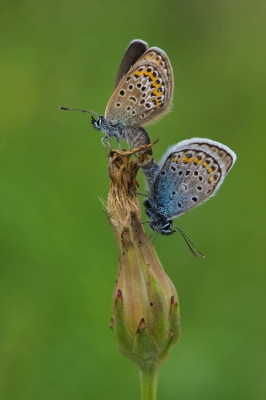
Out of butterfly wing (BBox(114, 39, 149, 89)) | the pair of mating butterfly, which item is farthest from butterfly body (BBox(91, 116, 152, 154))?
butterfly wing (BBox(114, 39, 149, 89))

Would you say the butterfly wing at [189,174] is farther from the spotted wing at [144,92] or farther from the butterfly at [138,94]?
the spotted wing at [144,92]

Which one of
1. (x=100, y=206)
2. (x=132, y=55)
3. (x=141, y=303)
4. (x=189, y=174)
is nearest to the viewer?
(x=141, y=303)

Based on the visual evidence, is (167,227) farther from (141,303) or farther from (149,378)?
(149,378)

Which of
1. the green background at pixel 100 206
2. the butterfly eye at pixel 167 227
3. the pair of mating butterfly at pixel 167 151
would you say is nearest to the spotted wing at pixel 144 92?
the pair of mating butterfly at pixel 167 151

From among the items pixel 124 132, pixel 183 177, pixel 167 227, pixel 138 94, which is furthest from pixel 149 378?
pixel 138 94

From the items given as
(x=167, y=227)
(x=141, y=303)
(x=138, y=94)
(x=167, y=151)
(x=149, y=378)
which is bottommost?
(x=149, y=378)

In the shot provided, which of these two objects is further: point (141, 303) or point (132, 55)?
point (132, 55)

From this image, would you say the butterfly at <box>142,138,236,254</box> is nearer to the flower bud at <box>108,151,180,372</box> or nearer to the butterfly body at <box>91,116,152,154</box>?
the flower bud at <box>108,151,180,372</box>

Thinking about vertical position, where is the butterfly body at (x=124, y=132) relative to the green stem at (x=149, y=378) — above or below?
above
